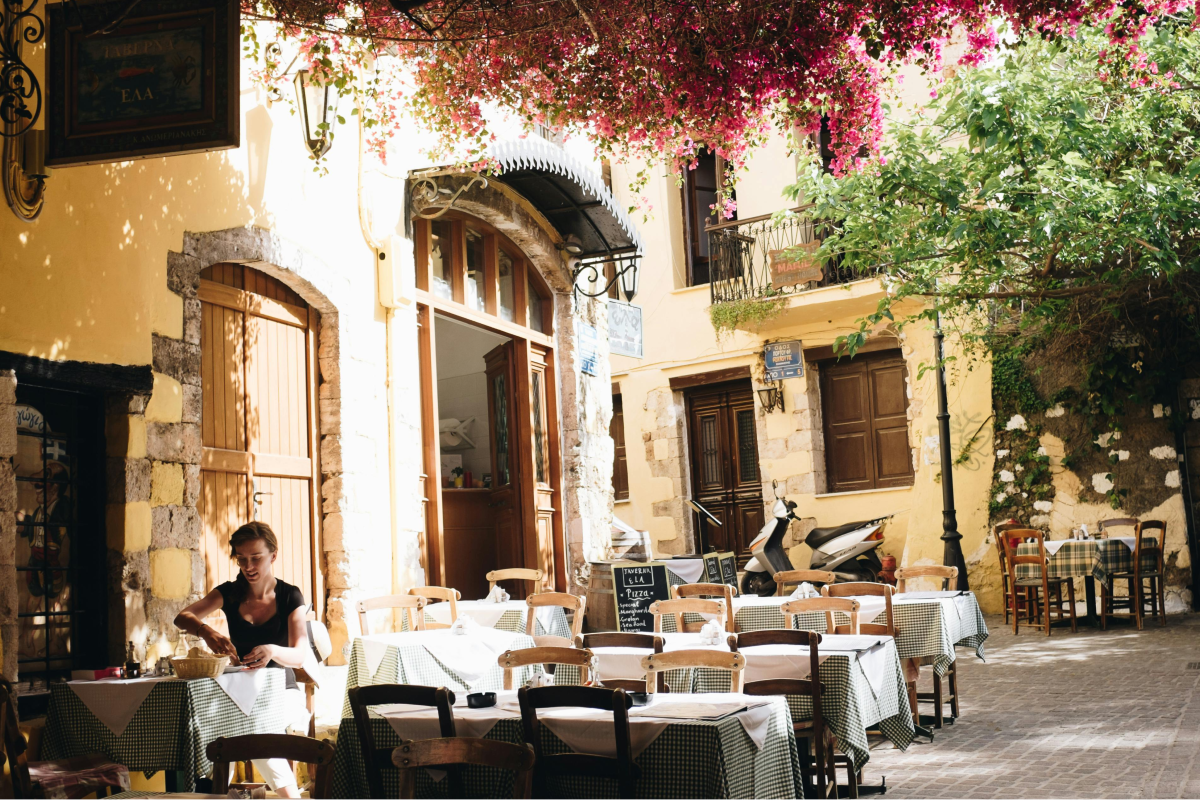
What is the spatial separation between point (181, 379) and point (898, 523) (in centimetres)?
1034

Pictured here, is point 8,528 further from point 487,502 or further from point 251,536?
point 487,502

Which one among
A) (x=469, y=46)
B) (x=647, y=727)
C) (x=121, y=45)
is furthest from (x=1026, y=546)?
(x=121, y=45)

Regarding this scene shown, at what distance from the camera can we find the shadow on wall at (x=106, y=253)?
5332mm

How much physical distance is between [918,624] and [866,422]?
8.78 m

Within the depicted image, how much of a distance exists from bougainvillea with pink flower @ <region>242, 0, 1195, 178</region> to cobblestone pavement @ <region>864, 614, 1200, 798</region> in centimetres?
336

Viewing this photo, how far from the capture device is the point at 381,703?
3.97 m

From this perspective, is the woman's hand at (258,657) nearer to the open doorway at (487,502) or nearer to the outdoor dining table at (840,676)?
the outdoor dining table at (840,676)

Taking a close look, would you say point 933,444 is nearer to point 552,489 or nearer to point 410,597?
point 552,489

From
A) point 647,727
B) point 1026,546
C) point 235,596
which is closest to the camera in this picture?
point 647,727

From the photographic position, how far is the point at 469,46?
19.8 feet

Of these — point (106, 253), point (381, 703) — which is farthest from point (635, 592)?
point (381, 703)

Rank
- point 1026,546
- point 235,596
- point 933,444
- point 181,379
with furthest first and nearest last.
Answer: point 933,444, point 1026,546, point 181,379, point 235,596

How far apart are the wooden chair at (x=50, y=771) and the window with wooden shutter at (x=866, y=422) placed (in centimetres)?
1182

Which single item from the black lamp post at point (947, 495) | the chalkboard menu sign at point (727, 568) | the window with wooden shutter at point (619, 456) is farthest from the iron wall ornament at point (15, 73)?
the window with wooden shutter at point (619, 456)
